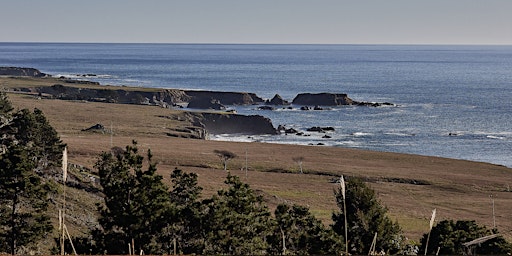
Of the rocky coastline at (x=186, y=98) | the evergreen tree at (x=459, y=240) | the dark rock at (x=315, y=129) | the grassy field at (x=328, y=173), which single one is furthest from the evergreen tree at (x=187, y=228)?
the rocky coastline at (x=186, y=98)

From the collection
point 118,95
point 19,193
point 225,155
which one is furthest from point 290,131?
point 19,193

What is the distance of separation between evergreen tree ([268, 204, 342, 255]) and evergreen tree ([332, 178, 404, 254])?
1.53 metres

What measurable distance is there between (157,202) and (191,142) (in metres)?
67.9

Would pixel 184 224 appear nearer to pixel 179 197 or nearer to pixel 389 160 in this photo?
pixel 179 197

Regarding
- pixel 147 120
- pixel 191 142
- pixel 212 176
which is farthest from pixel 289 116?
pixel 212 176

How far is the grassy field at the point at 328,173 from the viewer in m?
55.5

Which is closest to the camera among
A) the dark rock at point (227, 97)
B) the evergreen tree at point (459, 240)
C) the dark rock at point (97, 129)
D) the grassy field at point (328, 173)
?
the evergreen tree at point (459, 240)

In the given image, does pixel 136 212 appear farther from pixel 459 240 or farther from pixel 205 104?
pixel 205 104

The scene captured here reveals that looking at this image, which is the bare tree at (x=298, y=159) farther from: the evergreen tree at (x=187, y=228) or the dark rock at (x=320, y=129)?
the evergreen tree at (x=187, y=228)

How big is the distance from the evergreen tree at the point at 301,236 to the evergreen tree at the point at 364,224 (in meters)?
1.53

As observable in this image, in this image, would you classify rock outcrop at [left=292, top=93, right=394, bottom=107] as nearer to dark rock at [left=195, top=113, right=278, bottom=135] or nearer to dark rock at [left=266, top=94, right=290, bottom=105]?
dark rock at [left=266, top=94, right=290, bottom=105]

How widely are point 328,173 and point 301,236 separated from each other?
44.5 m

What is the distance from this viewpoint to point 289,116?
465ft

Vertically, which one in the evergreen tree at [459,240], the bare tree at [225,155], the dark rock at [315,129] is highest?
the evergreen tree at [459,240]
